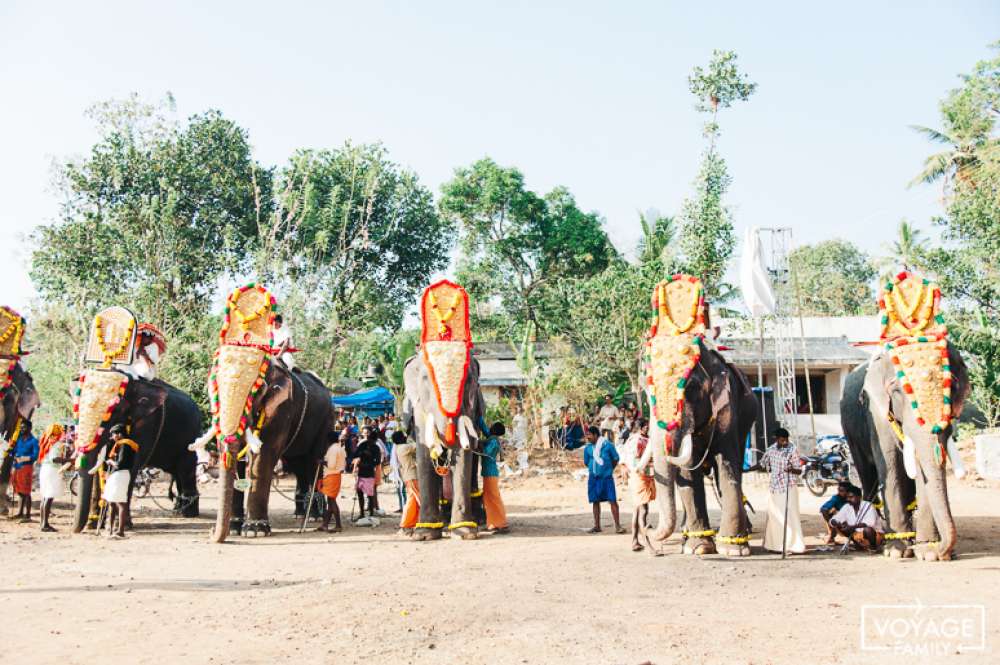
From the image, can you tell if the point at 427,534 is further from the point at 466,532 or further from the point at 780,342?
the point at 780,342

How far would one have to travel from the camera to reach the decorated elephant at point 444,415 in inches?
436

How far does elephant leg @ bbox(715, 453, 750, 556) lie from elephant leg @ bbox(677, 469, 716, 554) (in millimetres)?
163

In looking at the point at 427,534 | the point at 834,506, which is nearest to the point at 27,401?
the point at 427,534

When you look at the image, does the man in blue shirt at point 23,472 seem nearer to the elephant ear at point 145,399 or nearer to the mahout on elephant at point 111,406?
the mahout on elephant at point 111,406

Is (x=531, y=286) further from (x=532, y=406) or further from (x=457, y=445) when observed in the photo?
(x=457, y=445)

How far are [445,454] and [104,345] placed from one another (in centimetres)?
526

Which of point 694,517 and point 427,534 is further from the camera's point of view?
point 427,534

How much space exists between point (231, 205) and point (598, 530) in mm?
21255

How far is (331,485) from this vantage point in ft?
41.9

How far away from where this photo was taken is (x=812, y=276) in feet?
162

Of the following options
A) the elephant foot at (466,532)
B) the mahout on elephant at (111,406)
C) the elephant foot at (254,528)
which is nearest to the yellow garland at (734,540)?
the elephant foot at (466,532)

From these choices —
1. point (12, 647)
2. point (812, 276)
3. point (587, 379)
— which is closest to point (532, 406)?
point (587, 379)

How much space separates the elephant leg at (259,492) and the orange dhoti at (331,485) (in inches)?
39.6

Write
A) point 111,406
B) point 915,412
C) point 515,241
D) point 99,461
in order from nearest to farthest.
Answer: point 915,412
point 99,461
point 111,406
point 515,241
